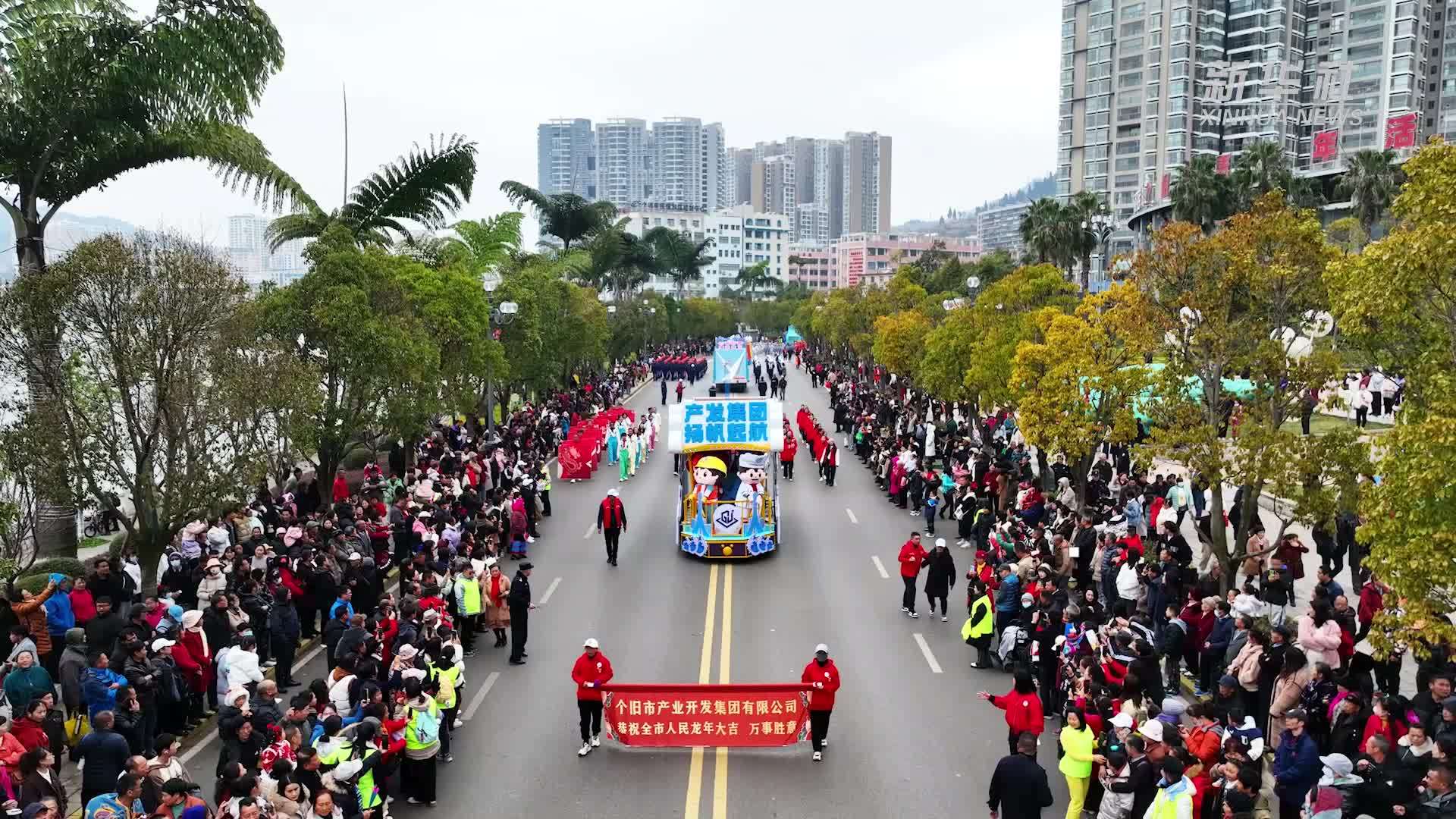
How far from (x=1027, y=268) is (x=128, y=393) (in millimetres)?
23095

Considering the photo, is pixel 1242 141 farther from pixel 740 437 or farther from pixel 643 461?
pixel 740 437

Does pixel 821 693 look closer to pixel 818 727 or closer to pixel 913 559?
pixel 818 727

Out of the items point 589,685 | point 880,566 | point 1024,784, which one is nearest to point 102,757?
point 589,685

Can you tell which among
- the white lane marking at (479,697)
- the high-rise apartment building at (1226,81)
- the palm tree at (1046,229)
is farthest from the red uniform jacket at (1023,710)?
the high-rise apartment building at (1226,81)

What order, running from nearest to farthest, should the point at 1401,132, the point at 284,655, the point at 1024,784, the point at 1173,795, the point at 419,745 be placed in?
the point at 1173,795
the point at 1024,784
the point at 419,745
the point at 284,655
the point at 1401,132

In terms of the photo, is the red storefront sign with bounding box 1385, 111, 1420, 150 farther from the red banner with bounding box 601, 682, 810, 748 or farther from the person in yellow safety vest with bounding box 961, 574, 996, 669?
the red banner with bounding box 601, 682, 810, 748

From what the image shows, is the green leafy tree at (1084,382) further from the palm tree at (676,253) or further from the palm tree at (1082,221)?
the palm tree at (676,253)

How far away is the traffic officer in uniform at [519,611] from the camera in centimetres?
1492

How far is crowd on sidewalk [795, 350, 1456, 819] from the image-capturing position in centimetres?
859

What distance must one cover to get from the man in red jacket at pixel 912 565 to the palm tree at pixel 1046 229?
44176 millimetres

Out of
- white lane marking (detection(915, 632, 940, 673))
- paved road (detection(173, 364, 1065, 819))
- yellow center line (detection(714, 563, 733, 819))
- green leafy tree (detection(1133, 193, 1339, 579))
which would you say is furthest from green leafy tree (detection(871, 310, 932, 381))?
white lane marking (detection(915, 632, 940, 673))

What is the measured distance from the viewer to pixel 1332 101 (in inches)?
3728

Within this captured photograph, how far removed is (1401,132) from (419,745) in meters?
64.5

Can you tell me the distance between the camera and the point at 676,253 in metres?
92.8
